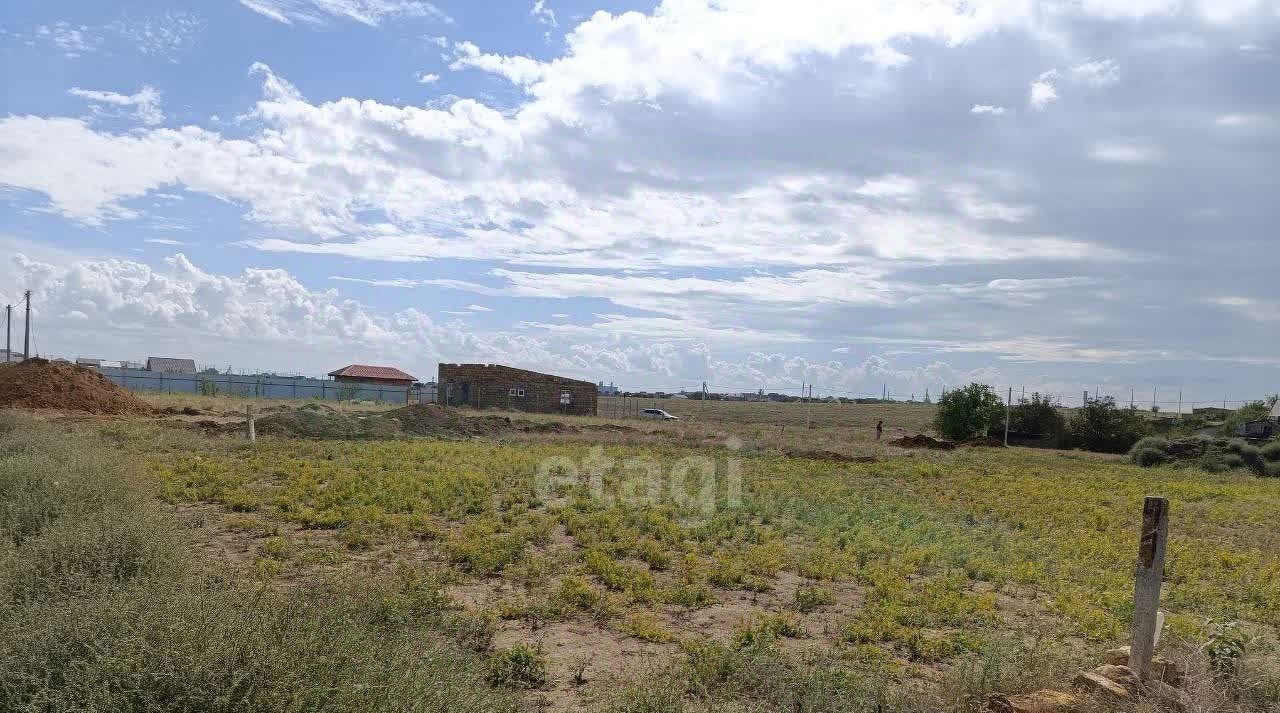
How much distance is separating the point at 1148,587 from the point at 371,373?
256 ft

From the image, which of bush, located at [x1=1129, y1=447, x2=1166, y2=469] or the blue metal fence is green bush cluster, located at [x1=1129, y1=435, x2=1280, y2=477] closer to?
bush, located at [x1=1129, y1=447, x2=1166, y2=469]

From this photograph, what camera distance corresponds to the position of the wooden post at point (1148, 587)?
5.58m

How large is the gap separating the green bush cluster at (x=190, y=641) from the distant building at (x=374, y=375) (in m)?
71.2

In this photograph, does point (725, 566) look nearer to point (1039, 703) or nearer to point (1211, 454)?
point (1039, 703)

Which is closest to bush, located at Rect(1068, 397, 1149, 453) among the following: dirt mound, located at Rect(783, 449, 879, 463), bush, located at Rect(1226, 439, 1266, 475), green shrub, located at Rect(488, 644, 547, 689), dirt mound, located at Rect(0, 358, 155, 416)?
bush, located at Rect(1226, 439, 1266, 475)

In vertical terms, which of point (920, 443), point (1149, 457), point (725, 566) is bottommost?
point (725, 566)

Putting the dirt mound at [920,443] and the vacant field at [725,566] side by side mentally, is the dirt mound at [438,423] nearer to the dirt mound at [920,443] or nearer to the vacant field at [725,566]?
the vacant field at [725,566]

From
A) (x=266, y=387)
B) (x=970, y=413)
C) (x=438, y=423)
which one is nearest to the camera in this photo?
(x=438, y=423)

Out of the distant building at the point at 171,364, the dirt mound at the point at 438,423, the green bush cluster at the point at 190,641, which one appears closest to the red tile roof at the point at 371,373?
the distant building at the point at 171,364

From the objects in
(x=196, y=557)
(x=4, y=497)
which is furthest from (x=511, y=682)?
(x=4, y=497)

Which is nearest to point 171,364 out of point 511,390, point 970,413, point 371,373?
point 371,373

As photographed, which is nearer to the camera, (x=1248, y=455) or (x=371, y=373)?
(x=1248, y=455)

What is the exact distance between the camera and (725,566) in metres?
9.50

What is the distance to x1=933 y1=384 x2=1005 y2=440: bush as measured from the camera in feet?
140
